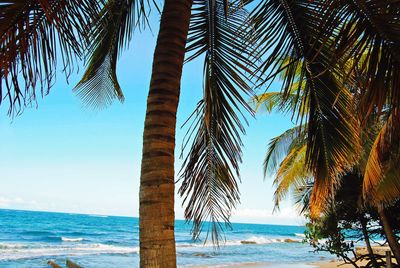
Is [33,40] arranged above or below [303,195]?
above

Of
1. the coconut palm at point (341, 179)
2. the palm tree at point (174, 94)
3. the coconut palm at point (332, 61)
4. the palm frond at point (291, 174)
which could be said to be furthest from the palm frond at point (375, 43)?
the palm frond at point (291, 174)

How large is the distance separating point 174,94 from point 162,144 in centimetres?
46

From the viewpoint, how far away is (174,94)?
3139 mm

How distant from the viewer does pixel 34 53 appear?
103 inches

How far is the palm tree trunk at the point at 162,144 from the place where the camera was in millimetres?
2738

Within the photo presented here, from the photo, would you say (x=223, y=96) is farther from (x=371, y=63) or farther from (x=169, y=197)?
(x=371, y=63)

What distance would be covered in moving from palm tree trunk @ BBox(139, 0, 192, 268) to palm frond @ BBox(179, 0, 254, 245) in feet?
3.00

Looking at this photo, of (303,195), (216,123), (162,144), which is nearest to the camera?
(162,144)

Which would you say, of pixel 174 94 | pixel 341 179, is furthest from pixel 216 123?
pixel 341 179

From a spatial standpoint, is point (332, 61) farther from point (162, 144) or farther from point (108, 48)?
point (108, 48)

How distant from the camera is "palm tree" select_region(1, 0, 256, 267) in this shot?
278 cm

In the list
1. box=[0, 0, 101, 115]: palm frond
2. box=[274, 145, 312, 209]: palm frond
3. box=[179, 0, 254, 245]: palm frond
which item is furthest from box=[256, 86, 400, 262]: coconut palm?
box=[0, 0, 101, 115]: palm frond

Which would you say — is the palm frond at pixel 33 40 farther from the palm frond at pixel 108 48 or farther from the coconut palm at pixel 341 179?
Answer: the coconut palm at pixel 341 179

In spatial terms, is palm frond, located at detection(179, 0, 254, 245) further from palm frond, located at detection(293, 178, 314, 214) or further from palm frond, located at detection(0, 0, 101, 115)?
palm frond, located at detection(293, 178, 314, 214)
